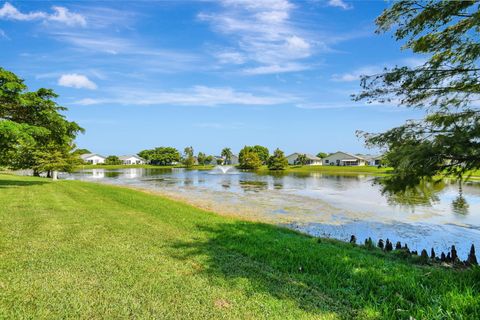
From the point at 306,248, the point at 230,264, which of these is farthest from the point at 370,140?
the point at 230,264

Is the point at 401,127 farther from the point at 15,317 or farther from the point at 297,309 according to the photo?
the point at 15,317

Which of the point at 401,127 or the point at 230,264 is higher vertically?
the point at 401,127

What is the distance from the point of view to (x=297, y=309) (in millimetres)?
4340

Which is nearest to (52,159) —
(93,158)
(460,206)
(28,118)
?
(28,118)

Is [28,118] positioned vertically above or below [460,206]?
above

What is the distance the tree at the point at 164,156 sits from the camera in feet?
416

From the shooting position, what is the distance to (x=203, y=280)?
5.29 meters

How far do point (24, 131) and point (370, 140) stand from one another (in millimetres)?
18537

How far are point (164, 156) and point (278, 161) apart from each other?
57.0m

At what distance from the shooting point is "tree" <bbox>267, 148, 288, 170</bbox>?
293ft

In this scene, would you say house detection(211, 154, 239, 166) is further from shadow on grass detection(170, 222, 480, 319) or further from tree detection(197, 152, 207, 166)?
shadow on grass detection(170, 222, 480, 319)

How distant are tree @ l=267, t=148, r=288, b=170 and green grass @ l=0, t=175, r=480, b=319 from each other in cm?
8100

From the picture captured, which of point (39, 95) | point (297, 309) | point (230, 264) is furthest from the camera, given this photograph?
point (39, 95)

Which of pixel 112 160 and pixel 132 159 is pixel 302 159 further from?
pixel 112 160
